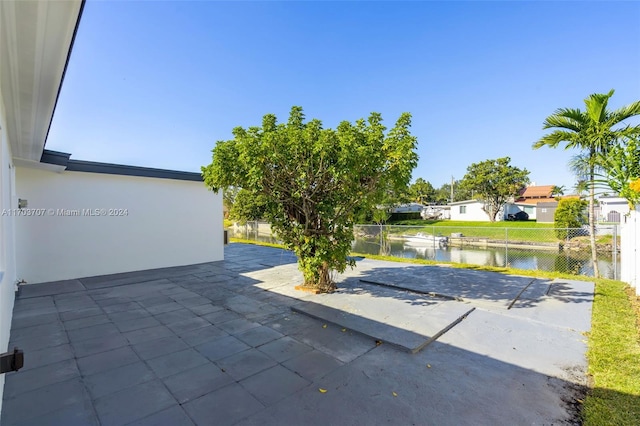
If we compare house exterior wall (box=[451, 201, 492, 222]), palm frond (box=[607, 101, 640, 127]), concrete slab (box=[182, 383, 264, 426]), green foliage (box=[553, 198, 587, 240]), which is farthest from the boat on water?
concrete slab (box=[182, 383, 264, 426])

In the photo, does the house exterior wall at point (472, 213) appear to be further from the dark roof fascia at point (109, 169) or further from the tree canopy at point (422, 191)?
the dark roof fascia at point (109, 169)

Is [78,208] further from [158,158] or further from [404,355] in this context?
[404,355]

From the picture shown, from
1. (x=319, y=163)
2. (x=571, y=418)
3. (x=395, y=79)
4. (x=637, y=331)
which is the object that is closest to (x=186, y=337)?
(x=319, y=163)

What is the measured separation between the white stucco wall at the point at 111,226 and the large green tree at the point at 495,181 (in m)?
25.3

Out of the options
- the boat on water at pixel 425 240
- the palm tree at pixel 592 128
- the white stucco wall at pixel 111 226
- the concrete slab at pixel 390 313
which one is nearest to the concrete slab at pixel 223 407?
the concrete slab at pixel 390 313

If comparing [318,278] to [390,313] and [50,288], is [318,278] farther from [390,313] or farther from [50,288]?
[50,288]

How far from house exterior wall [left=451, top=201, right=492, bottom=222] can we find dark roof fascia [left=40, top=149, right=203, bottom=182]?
93.9 feet

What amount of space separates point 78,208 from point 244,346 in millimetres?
6071

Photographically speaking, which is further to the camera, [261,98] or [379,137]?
[261,98]

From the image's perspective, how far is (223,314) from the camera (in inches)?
156

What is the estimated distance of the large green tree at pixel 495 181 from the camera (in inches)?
977

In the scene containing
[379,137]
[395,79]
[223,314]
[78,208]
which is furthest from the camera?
[395,79]

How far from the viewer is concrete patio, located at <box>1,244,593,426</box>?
6.41ft

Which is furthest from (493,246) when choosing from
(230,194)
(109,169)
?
(109,169)
